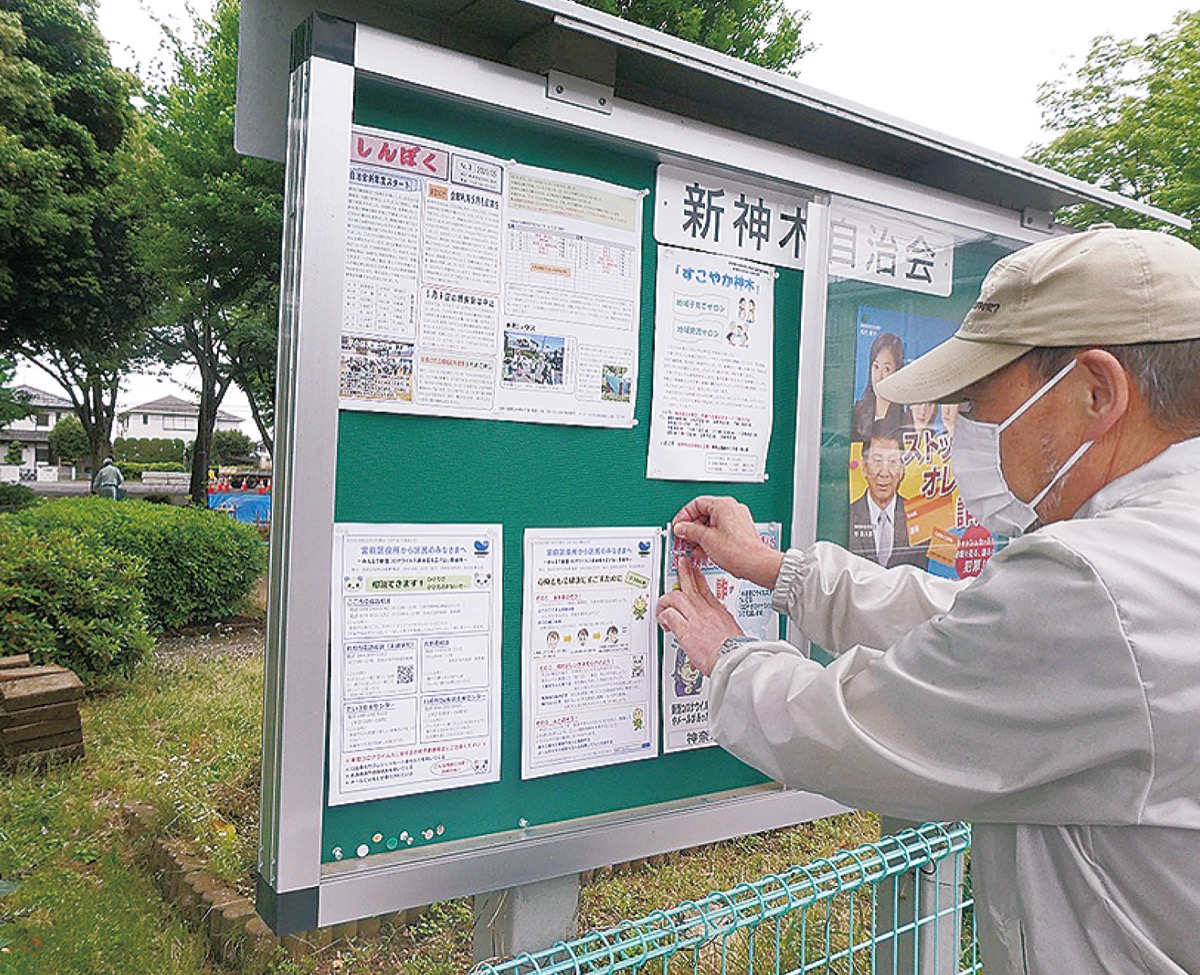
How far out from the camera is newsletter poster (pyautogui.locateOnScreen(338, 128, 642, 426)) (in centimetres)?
153

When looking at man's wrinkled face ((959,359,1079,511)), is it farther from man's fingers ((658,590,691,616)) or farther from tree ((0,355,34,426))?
tree ((0,355,34,426))

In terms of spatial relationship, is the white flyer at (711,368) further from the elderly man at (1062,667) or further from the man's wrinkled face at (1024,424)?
the man's wrinkled face at (1024,424)

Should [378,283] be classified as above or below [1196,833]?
above

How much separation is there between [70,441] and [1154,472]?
50687mm

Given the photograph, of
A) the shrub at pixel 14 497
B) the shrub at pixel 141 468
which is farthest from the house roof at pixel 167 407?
the shrub at pixel 14 497

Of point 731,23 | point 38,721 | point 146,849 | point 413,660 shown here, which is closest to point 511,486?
point 413,660

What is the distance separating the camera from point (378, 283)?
5.03 feet

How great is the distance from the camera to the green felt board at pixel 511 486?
5.07 ft

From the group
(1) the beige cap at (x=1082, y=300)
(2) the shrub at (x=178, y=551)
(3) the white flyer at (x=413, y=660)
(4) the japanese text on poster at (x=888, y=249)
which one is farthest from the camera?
(2) the shrub at (x=178, y=551)

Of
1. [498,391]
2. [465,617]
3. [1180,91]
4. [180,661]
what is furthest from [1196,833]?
[1180,91]

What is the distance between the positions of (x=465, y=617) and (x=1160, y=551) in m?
1.05

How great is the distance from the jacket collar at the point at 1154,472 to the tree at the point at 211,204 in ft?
38.6

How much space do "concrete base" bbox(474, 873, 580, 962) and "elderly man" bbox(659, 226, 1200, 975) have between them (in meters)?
0.52

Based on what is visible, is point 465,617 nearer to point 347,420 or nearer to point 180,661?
point 347,420
